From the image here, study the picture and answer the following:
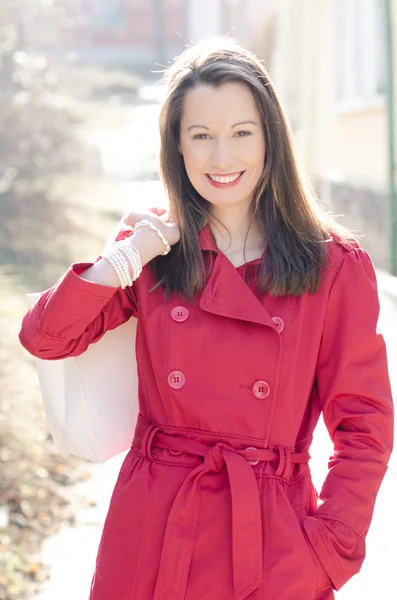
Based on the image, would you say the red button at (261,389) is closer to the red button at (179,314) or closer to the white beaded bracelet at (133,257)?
the red button at (179,314)

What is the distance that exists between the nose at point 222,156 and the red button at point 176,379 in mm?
543

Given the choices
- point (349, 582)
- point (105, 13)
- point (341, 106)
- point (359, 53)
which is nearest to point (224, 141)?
point (349, 582)

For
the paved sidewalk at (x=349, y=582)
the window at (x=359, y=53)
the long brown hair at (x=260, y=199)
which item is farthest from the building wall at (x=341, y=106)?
the long brown hair at (x=260, y=199)

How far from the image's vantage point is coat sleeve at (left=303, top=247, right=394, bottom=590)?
251cm

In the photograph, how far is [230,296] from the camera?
2576mm

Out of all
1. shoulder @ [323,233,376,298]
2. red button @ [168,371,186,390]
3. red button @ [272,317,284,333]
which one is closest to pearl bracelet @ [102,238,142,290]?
red button @ [168,371,186,390]

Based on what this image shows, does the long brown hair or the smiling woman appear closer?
the smiling woman

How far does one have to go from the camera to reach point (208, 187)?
2713mm

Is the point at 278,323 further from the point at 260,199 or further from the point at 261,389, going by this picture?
the point at 260,199

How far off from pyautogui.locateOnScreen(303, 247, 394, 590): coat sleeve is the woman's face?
36 centimetres

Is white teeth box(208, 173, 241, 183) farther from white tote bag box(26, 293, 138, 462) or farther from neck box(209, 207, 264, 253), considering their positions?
white tote bag box(26, 293, 138, 462)

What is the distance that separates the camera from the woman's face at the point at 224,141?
265 cm

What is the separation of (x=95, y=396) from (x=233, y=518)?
62 cm

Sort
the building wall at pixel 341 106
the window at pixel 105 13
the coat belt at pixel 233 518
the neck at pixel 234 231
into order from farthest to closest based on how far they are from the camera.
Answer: the window at pixel 105 13, the building wall at pixel 341 106, the neck at pixel 234 231, the coat belt at pixel 233 518
